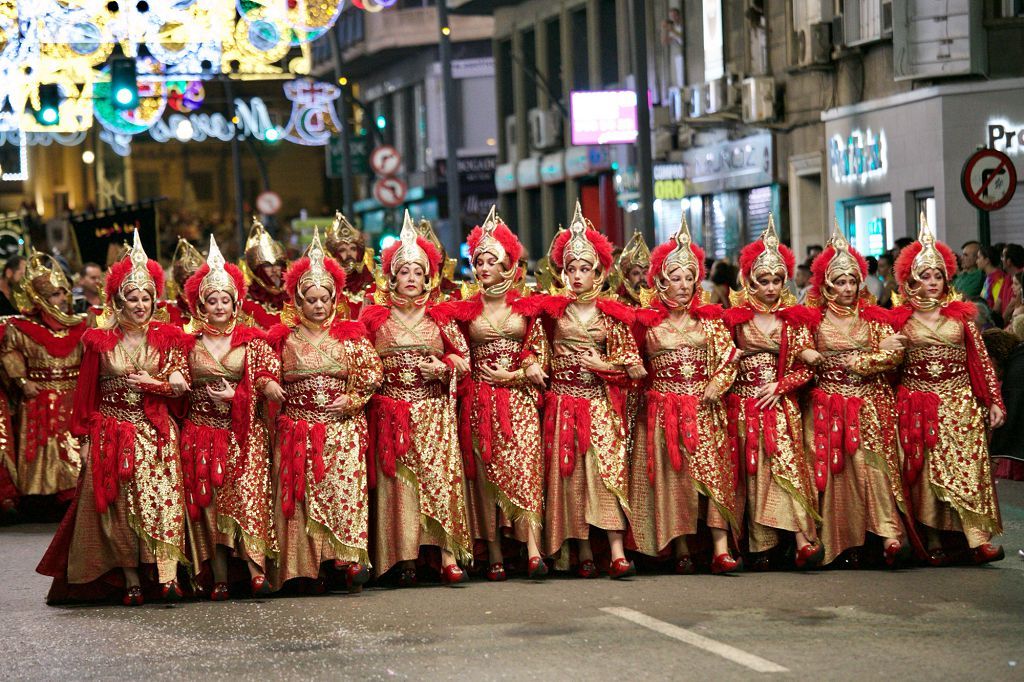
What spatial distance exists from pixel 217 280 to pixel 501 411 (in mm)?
1682

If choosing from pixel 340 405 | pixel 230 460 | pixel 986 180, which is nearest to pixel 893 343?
pixel 340 405

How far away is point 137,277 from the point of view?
9.98m

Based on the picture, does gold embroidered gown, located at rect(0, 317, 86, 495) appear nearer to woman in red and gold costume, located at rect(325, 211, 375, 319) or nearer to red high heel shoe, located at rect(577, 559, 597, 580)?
woman in red and gold costume, located at rect(325, 211, 375, 319)

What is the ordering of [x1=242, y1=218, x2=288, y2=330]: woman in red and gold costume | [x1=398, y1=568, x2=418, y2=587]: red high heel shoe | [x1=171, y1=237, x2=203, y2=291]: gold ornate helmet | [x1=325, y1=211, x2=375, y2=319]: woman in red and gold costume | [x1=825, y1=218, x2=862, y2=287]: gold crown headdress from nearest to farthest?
[x1=398, y1=568, x2=418, y2=587]: red high heel shoe
[x1=825, y1=218, x2=862, y2=287]: gold crown headdress
[x1=171, y1=237, x2=203, y2=291]: gold ornate helmet
[x1=242, y1=218, x2=288, y2=330]: woman in red and gold costume
[x1=325, y1=211, x2=375, y2=319]: woman in red and gold costume

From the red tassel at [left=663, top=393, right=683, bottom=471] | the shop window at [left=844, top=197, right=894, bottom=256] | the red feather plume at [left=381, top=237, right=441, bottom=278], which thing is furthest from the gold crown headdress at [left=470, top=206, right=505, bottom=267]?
the shop window at [left=844, top=197, right=894, bottom=256]

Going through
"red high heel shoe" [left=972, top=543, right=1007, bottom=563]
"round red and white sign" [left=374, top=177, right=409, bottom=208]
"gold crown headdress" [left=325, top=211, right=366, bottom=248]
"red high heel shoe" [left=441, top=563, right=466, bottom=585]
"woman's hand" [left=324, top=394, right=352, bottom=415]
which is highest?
"round red and white sign" [left=374, top=177, right=409, bottom=208]

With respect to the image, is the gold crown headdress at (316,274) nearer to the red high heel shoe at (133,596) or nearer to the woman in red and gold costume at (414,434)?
the woman in red and gold costume at (414,434)

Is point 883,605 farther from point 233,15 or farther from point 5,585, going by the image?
point 233,15

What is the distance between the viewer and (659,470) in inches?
411

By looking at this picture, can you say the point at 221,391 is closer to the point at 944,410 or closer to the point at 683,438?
the point at 683,438

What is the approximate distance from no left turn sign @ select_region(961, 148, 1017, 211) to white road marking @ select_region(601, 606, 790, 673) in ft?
28.2

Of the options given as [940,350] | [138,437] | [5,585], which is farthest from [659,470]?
[5,585]

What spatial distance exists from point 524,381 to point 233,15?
1018 cm

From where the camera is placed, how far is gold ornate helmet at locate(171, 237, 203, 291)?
13188 millimetres
